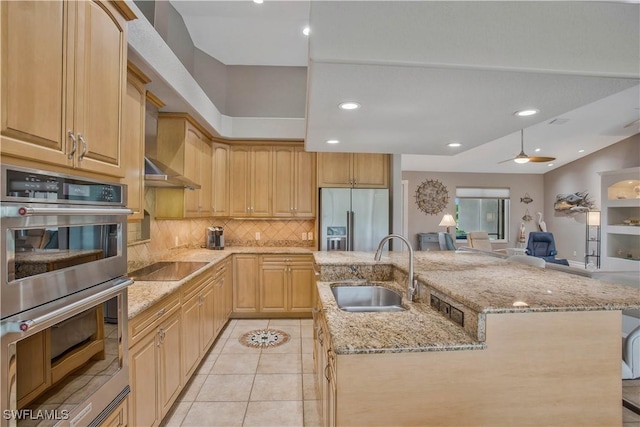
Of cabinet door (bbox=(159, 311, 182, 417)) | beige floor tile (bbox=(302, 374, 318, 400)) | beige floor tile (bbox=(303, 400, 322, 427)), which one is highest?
cabinet door (bbox=(159, 311, 182, 417))

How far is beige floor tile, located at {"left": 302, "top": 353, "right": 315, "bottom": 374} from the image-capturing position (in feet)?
9.11

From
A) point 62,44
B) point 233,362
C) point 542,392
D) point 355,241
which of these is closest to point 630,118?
point 355,241

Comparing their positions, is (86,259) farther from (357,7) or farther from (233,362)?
(233,362)

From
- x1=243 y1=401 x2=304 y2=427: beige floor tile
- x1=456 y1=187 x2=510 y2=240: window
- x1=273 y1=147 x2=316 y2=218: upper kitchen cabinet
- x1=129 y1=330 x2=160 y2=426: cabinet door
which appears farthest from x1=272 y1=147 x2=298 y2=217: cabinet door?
x1=456 y1=187 x2=510 y2=240: window

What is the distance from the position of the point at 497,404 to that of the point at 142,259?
291 cm

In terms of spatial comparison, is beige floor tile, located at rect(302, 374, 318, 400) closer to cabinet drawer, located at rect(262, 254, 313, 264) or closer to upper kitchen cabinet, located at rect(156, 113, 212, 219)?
cabinet drawer, located at rect(262, 254, 313, 264)

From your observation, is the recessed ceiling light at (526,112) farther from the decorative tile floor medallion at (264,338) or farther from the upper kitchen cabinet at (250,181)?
the decorative tile floor medallion at (264,338)

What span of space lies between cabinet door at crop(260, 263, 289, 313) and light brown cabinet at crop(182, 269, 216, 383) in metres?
0.98

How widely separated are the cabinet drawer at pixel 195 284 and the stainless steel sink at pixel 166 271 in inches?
2.7

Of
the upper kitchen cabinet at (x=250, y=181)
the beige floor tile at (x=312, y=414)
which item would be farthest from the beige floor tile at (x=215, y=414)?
the upper kitchen cabinet at (x=250, y=181)

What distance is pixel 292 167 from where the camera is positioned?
4.30 m

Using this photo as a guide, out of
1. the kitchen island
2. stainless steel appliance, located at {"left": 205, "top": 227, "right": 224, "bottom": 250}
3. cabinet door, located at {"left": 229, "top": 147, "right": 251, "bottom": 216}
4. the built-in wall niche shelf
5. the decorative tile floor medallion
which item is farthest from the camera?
the built-in wall niche shelf

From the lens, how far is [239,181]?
4.28 metres

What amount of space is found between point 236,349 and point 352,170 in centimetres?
264
